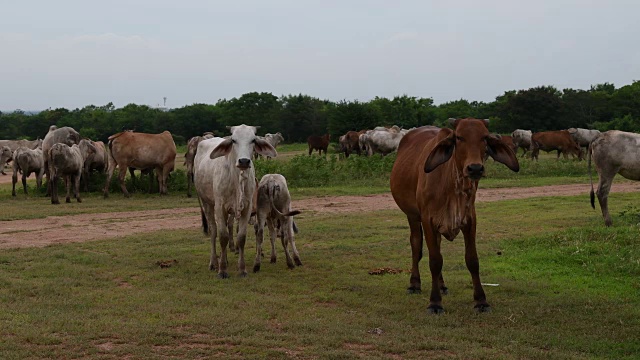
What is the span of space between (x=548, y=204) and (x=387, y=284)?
973 centimetres

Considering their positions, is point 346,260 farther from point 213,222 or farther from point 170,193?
point 170,193

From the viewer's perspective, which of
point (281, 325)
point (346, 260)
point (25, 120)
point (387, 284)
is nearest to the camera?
point (281, 325)

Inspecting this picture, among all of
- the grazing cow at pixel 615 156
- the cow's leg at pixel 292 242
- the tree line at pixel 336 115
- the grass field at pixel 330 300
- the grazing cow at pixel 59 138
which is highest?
the tree line at pixel 336 115

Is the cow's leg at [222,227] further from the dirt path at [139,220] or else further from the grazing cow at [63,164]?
the grazing cow at [63,164]

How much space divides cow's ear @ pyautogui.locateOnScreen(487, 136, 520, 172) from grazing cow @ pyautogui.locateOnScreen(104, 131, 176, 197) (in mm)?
16031

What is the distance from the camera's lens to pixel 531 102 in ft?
178

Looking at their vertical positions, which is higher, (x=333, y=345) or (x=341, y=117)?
(x=341, y=117)

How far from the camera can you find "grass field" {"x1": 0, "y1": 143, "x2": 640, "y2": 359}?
6.69 meters

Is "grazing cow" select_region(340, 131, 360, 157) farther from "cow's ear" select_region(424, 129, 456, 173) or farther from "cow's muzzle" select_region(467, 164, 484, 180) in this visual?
"cow's muzzle" select_region(467, 164, 484, 180)

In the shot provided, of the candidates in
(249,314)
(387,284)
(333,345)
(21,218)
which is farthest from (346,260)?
(21,218)

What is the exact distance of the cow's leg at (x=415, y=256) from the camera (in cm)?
915

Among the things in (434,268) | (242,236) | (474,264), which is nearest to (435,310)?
(434,268)

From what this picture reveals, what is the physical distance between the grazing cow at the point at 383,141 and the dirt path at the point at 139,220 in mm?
14852

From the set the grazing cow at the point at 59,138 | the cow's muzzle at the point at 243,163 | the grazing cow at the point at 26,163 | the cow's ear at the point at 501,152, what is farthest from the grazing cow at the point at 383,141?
the cow's ear at the point at 501,152
